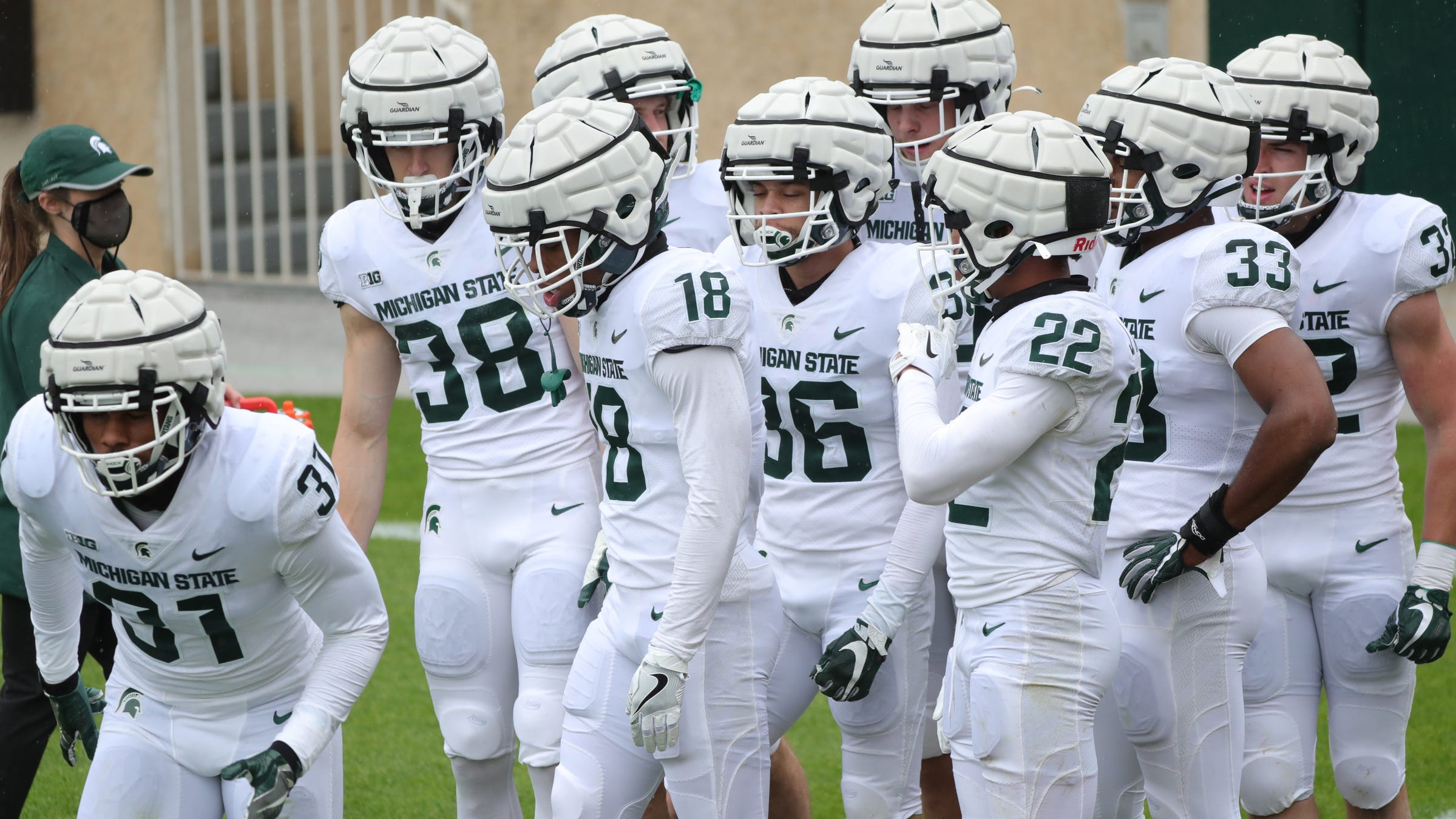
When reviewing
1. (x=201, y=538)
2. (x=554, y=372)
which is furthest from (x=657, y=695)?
(x=554, y=372)

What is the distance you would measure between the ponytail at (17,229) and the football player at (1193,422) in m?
3.10

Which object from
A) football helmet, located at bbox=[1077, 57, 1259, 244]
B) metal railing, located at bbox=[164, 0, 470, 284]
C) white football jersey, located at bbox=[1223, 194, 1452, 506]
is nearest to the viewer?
football helmet, located at bbox=[1077, 57, 1259, 244]

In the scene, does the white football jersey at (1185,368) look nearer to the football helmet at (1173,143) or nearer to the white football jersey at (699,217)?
the football helmet at (1173,143)

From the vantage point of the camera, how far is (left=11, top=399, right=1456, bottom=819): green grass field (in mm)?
5395

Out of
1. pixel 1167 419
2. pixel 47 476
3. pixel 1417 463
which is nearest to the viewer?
pixel 47 476

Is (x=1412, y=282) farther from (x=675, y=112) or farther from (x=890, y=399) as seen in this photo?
(x=675, y=112)

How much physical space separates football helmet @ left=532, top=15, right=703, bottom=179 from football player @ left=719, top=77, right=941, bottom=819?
2.53 ft

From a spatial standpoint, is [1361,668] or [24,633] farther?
[24,633]

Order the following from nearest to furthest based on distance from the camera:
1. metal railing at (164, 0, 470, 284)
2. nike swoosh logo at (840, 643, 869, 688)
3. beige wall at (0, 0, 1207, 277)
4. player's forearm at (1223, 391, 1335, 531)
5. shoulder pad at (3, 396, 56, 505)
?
shoulder pad at (3, 396, 56, 505) → player's forearm at (1223, 391, 1335, 531) → nike swoosh logo at (840, 643, 869, 688) → beige wall at (0, 0, 1207, 277) → metal railing at (164, 0, 470, 284)

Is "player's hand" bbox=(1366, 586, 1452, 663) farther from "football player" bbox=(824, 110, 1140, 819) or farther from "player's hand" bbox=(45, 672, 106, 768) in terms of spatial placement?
"player's hand" bbox=(45, 672, 106, 768)

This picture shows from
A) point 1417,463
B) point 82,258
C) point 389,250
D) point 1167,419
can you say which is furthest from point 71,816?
point 1417,463

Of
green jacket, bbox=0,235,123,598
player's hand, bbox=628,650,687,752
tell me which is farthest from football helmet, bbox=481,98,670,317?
green jacket, bbox=0,235,123,598

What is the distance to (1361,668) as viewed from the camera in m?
4.12

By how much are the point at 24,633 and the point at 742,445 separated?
2.38m
